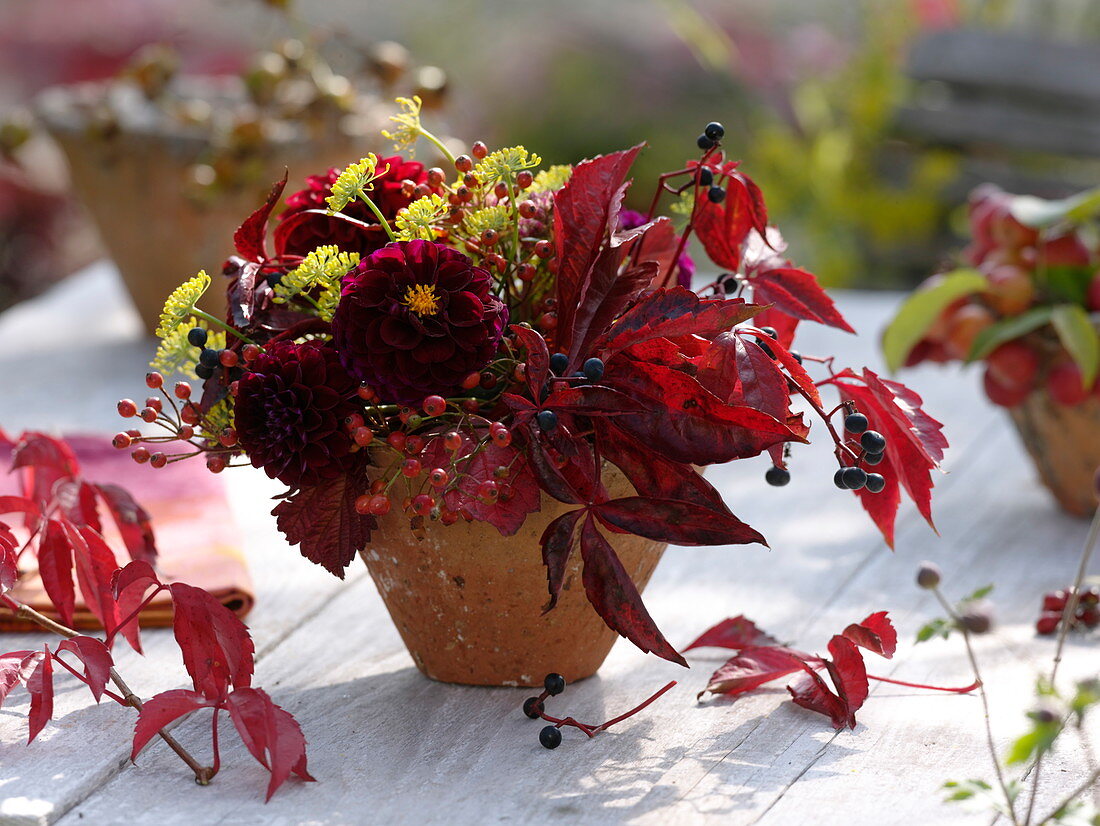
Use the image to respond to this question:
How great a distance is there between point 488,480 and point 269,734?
0.59ft

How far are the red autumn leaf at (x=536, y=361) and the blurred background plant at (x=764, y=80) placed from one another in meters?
1.01

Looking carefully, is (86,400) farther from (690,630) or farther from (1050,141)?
(1050,141)

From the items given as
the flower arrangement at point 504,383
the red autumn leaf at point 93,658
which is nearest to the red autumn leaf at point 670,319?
the flower arrangement at point 504,383

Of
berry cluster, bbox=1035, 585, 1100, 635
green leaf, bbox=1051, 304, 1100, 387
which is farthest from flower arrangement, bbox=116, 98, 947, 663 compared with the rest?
green leaf, bbox=1051, 304, 1100, 387

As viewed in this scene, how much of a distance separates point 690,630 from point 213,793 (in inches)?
15.4

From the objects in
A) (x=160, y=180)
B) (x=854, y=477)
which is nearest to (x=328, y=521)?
(x=854, y=477)

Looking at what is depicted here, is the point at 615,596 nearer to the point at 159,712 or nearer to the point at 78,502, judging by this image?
the point at 159,712

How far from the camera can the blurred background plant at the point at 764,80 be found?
7.55ft

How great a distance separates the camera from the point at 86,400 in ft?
5.05

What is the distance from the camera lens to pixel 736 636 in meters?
0.84

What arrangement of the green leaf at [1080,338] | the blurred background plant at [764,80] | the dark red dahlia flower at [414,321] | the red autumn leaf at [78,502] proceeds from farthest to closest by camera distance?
the blurred background plant at [764,80] < the green leaf at [1080,338] < the red autumn leaf at [78,502] < the dark red dahlia flower at [414,321]

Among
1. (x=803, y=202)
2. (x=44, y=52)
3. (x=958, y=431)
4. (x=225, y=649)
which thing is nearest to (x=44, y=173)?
(x=44, y=52)

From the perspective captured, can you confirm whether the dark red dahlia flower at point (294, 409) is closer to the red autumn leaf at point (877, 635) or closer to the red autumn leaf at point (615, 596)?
the red autumn leaf at point (615, 596)

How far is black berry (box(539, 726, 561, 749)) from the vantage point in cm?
73
